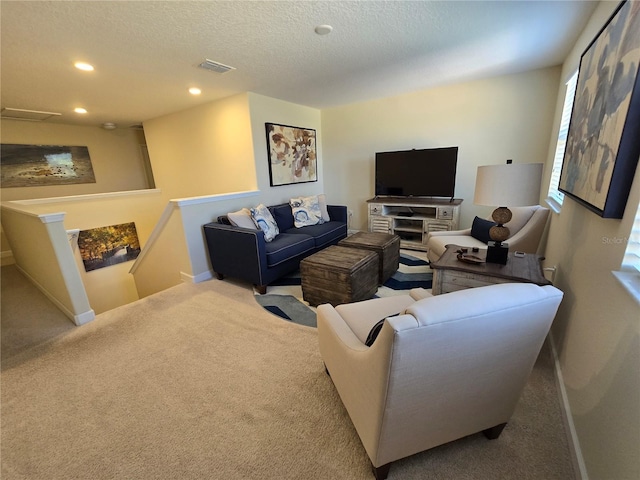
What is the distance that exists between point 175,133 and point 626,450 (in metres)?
5.77

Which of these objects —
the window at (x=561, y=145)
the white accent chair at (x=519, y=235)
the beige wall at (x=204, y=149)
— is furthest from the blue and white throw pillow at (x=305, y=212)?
the window at (x=561, y=145)

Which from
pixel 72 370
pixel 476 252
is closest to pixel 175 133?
pixel 72 370

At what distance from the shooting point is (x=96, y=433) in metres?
1.42

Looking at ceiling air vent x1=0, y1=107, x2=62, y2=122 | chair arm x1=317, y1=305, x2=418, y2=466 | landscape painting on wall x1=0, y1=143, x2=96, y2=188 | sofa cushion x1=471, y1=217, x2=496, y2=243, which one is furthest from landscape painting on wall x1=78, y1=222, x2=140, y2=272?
sofa cushion x1=471, y1=217, x2=496, y2=243

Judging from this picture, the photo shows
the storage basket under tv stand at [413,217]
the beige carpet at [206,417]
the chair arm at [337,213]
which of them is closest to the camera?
the beige carpet at [206,417]

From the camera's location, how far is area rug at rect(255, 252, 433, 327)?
8.07 feet

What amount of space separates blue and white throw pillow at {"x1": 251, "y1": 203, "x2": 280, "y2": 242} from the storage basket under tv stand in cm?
172

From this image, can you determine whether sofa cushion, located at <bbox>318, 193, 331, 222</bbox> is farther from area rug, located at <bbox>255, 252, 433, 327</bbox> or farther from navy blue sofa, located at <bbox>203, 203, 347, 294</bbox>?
area rug, located at <bbox>255, 252, 433, 327</bbox>

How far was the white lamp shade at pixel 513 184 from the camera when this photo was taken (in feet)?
5.29

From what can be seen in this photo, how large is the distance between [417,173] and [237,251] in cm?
285

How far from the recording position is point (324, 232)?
3.65m

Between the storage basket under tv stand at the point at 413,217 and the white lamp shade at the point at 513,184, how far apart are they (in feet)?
6.69

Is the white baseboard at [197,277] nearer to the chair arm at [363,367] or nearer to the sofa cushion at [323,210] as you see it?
the sofa cushion at [323,210]

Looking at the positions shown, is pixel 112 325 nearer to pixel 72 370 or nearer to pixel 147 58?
pixel 72 370
